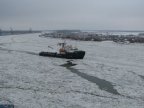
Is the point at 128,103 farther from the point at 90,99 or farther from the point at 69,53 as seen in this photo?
the point at 69,53

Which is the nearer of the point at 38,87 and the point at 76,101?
the point at 76,101

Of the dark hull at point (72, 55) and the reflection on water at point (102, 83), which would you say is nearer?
the reflection on water at point (102, 83)

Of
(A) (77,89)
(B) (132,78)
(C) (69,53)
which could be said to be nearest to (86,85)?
(A) (77,89)

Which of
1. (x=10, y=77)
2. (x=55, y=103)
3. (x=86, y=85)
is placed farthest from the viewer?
(x=10, y=77)

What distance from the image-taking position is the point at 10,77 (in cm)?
2050

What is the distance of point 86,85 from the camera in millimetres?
18250

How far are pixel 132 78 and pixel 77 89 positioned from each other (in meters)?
6.14

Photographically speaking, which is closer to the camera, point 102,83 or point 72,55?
point 102,83

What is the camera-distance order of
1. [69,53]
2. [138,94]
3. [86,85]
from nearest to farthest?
[138,94] → [86,85] → [69,53]

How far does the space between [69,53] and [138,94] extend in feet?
77.1

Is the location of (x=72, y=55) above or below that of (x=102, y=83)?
below

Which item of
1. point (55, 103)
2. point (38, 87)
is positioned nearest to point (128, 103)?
point (55, 103)

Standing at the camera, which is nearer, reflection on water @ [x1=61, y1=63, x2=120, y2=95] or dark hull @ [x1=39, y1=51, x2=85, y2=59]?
reflection on water @ [x1=61, y1=63, x2=120, y2=95]

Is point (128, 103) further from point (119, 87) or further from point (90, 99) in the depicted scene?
point (119, 87)
